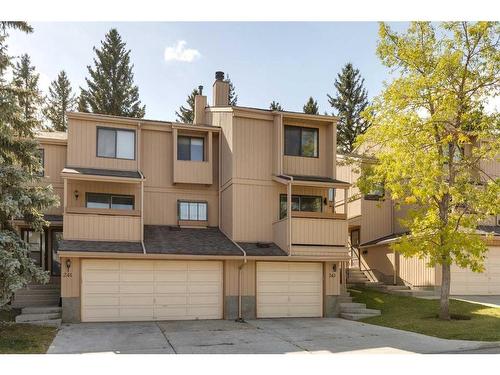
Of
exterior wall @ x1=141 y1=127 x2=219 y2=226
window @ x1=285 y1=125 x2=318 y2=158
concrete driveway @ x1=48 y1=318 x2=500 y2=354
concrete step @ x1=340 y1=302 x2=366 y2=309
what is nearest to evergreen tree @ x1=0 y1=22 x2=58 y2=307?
concrete driveway @ x1=48 y1=318 x2=500 y2=354

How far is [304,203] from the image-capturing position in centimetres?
2112

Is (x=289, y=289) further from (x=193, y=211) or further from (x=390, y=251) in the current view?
(x=390, y=251)

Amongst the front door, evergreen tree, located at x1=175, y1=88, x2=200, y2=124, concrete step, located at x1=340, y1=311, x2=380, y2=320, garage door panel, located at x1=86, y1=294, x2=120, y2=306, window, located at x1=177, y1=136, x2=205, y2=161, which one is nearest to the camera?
Result: garage door panel, located at x1=86, y1=294, x2=120, y2=306

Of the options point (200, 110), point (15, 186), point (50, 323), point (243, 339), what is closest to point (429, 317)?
point (243, 339)

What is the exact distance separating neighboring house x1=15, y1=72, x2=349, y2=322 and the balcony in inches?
1.4

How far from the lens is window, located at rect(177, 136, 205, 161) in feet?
70.3

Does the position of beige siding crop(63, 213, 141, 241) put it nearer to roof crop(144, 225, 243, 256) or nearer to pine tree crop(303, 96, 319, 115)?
roof crop(144, 225, 243, 256)

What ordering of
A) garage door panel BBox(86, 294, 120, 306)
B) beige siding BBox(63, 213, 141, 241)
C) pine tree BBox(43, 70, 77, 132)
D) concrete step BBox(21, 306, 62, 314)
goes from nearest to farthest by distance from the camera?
concrete step BBox(21, 306, 62, 314)
garage door panel BBox(86, 294, 120, 306)
beige siding BBox(63, 213, 141, 241)
pine tree BBox(43, 70, 77, 132)

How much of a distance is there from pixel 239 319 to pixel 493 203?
367 inches

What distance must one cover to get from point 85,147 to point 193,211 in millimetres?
4992

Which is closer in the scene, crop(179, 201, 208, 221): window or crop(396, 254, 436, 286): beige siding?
crop(179, 201, 208, 221): window

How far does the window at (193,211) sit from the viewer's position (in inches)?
839

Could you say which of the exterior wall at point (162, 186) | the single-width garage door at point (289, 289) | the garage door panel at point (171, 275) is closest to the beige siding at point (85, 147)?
the exterior wall at point (162, 186)

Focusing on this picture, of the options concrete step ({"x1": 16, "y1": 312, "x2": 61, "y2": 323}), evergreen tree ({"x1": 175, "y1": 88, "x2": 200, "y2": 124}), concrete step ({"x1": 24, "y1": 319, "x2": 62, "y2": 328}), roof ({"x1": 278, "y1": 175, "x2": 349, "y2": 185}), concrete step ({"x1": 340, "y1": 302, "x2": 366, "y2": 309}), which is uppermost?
evergreen tree ({"x1": 175, "y1": 88, "x2": 200, "y2": 124})
